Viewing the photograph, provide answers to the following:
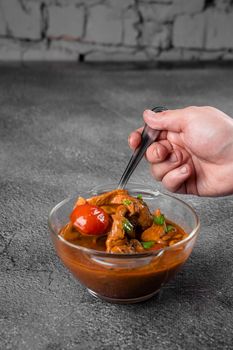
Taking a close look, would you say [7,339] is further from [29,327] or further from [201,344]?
[201,344]

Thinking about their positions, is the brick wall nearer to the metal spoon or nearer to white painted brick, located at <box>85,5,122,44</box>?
white painted brick, located at <box>85,5,122,44</box>

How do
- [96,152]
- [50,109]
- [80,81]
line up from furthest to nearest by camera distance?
[80,81] → [50,109] → [96,152]

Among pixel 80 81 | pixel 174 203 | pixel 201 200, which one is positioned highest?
pixel 174 203

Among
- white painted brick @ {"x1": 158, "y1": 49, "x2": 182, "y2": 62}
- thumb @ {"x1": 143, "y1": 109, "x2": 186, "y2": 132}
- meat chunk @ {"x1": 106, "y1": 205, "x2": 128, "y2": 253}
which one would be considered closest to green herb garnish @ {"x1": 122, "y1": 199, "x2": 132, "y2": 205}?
meat chunk @ {"x1": 106, "y1": 205, "x2": 128, "y2": 253}

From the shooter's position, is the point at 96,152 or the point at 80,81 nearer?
the point at 96,152

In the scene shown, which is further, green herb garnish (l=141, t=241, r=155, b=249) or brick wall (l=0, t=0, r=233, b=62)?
brick wall (l=0, t=0, r=233, b=62)

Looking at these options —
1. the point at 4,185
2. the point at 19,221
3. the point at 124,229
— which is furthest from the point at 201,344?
the point at 4,185

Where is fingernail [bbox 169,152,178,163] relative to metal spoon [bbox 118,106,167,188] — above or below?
below
